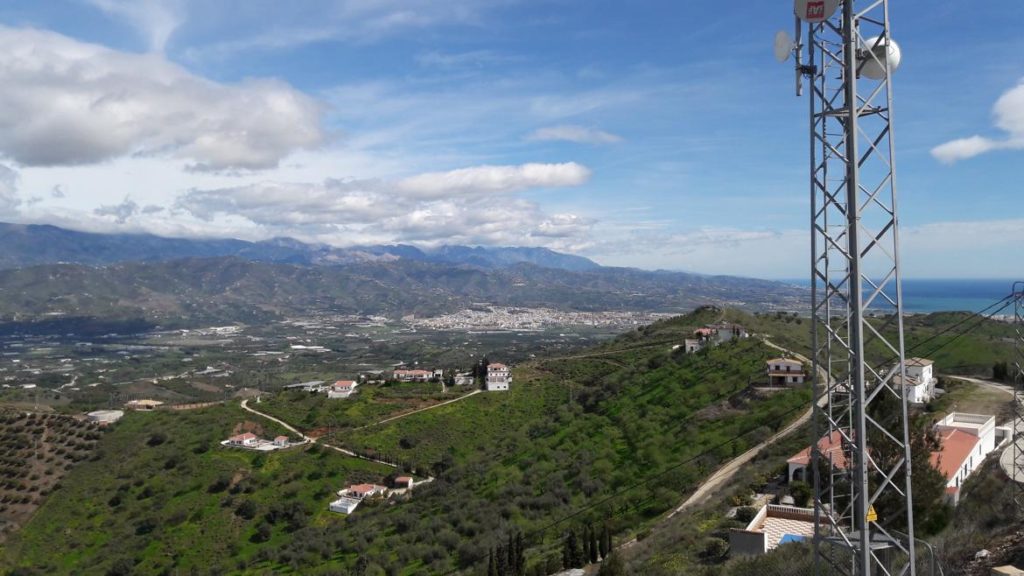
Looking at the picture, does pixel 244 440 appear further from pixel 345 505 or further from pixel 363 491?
pixel 345 505

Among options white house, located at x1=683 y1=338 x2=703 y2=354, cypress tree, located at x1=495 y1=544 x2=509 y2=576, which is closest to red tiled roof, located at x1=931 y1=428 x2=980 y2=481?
cypress tree, located at x1=495 y1=544 x2=509 y2=576

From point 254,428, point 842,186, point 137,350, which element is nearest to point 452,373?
point 254,428

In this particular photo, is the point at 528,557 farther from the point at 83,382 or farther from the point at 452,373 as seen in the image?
the point at 83,382

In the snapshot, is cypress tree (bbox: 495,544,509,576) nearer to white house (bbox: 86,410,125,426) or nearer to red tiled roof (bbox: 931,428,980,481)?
red tiled roof (bbox: 931,428,980,481)

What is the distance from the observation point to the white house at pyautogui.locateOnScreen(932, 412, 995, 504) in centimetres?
1728

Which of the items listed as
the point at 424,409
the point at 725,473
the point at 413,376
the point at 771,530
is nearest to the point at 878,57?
the point at 771,530

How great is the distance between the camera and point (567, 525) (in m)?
25.8

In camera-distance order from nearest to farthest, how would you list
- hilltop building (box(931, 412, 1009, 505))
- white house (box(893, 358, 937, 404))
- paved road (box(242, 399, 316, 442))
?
hilltop building (box(931, 412, 1009, 505)) < white house (box(893, 358, 937, 404)) < paved road (box(242, 399, 316, 442))

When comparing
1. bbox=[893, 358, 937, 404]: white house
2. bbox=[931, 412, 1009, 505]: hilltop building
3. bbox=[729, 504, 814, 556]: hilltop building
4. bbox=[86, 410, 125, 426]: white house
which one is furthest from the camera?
bbox=[86, 410, 125, 426]: white house

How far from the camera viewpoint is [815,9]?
6.88 m

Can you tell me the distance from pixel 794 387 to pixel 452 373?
140 ft

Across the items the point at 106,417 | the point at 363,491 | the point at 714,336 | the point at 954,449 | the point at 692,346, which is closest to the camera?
the point at 954,449

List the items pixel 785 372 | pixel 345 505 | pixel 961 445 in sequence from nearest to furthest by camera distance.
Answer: pixel 961 445 < pixel 785 372 < pixel 345 505

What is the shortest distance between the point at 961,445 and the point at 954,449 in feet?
2.33
